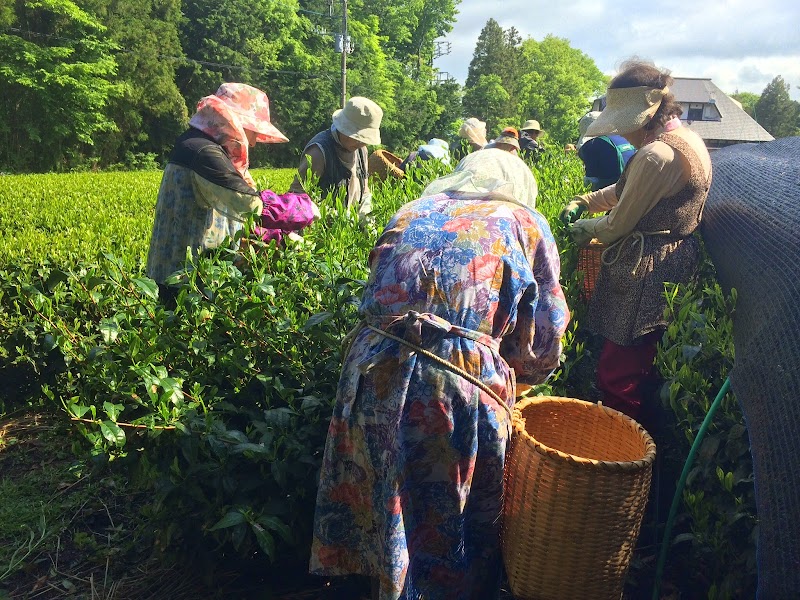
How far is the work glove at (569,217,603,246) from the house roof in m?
41.5

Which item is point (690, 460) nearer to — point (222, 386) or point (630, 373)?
point (630, 373)

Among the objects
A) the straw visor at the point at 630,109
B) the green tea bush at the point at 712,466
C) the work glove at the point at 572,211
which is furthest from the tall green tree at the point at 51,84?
the green tea bush at the point at 712,466

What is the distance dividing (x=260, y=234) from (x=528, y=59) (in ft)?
224

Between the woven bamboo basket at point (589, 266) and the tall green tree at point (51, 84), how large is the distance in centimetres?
2952

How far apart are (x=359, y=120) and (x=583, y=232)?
182 centimetres

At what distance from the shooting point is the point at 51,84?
27938mm

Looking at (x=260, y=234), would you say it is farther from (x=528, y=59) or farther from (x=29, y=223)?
(x=528, y=59)

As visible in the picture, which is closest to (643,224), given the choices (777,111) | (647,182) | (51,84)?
(647,182)

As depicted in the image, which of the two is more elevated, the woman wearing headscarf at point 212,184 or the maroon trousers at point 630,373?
the woman wearing headscarf at point 212,184

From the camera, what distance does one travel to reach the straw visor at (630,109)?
2.77 metres

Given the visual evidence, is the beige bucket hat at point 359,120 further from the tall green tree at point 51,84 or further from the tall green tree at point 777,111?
the tall green tree at point 777,111

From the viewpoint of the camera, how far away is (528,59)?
214 ft

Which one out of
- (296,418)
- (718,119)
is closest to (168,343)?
(296,418)

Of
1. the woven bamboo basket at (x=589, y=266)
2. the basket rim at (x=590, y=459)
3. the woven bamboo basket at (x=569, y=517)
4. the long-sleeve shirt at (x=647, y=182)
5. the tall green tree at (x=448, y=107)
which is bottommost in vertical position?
the woven bamboo basket at (x=569, y=517)
